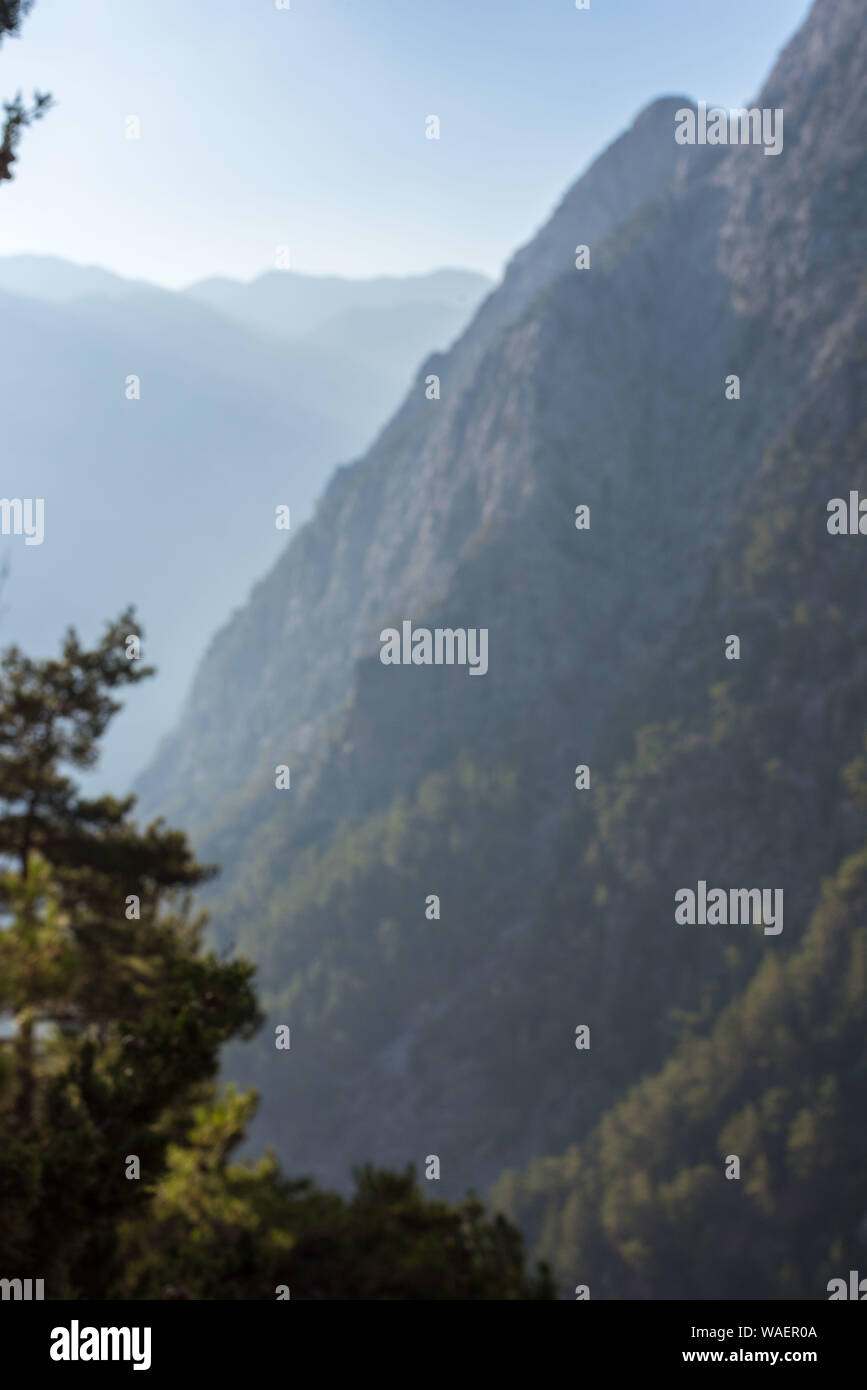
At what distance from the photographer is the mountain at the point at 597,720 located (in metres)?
134

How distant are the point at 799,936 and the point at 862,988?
1847 cm

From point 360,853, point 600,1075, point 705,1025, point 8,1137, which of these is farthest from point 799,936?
point 8,1137

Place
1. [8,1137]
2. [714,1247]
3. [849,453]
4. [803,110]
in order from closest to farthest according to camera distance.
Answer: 1. [8,1137]
2. [714,1247]
3. [849,453]
4. [803,110]

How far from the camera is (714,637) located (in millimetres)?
152750

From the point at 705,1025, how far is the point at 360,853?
5875 cm

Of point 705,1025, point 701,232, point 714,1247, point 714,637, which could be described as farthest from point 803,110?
point 714,1247

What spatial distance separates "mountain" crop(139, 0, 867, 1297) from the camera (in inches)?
5276

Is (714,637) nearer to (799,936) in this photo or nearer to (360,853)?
(799,936)

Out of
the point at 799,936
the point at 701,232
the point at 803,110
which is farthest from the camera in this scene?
the point at 701,232

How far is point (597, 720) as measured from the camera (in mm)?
165375

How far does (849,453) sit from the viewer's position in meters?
143

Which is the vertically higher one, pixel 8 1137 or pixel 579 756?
pixel 579 756

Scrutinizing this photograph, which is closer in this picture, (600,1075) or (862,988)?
(862,988)

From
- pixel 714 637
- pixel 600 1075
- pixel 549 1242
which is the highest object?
pixel 714 637
